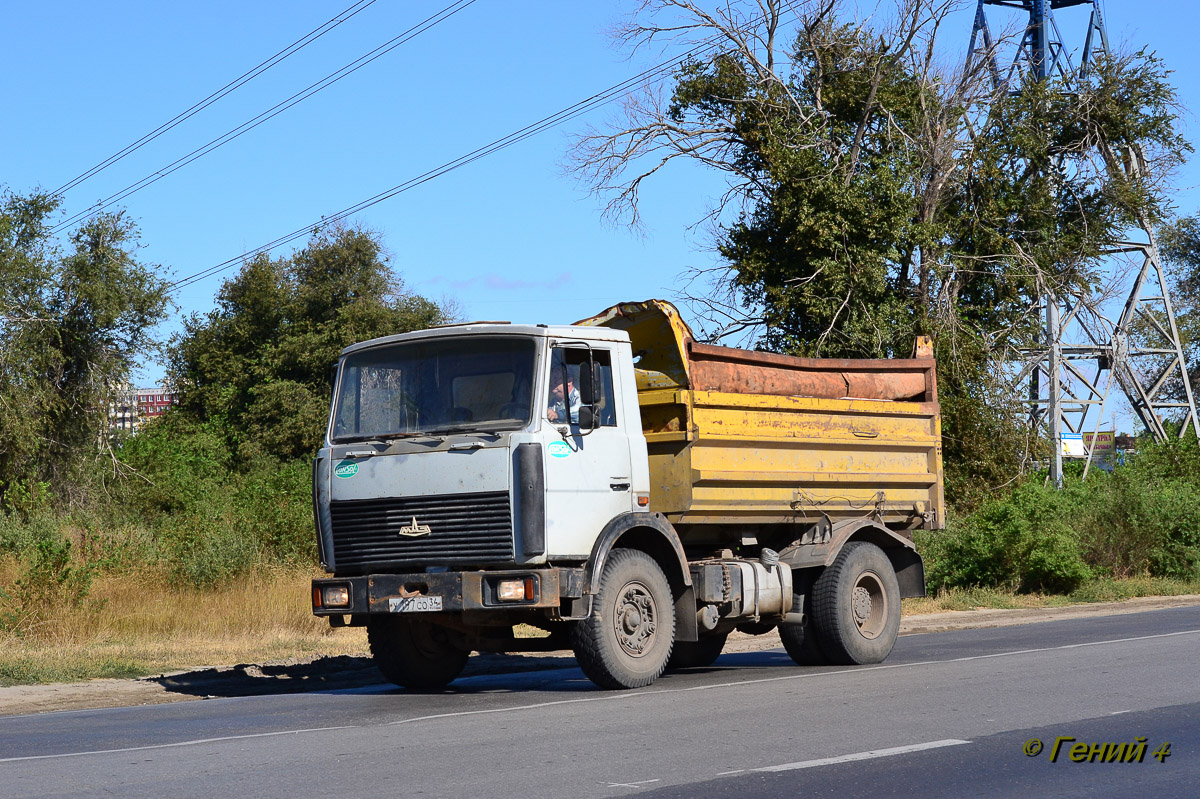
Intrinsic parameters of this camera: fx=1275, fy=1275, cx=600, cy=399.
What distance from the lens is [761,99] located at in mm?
29219

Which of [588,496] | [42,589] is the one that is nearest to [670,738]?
[588,496]

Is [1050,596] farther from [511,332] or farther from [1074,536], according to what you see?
[511,332]

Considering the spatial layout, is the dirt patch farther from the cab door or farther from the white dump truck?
the cab door

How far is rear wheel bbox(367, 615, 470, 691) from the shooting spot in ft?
36.6

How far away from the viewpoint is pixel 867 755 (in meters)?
6.88

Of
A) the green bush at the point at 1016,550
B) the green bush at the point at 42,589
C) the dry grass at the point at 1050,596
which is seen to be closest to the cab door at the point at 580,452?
the green bush at the point at 42,589

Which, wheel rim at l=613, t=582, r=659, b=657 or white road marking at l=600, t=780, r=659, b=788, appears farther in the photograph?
wheel rim at l=613, t=582, r=659, b=657

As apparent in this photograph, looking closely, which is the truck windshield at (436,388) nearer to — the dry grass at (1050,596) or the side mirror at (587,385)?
the side mirror at (587,385)

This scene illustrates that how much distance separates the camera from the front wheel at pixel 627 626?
393 inches

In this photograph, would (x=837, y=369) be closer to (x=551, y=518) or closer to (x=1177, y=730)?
(x=551, y=518)

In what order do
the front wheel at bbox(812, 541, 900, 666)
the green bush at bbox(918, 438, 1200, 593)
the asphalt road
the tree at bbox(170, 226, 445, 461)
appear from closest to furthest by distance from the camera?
the asphalt road → the front wheel at bbox(812, 541, 900, 666) → the green bush at bbox(918, 438, 1200, 593) → the tree at bbox(170, 226, 445, 461)

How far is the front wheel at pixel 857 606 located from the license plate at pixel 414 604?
426 centimetres

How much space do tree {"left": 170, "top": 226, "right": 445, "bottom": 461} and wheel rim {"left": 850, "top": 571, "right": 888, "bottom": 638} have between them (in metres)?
30.7

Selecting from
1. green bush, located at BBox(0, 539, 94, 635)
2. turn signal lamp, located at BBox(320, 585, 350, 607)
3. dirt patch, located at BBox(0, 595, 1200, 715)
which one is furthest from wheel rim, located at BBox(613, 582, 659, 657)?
green bush, located at BBox(0, 539, 94, 635)
